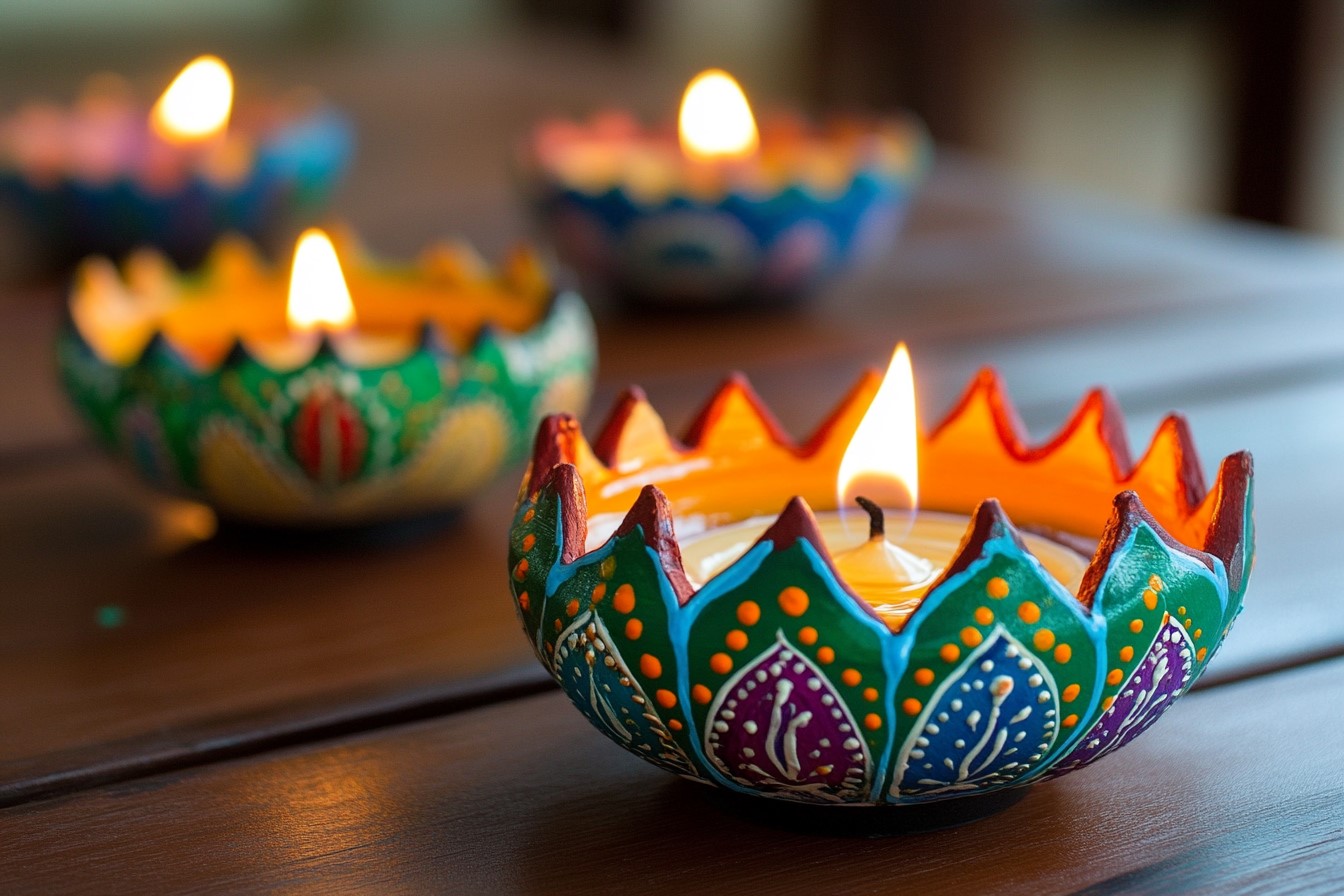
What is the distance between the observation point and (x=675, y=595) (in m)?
0.38

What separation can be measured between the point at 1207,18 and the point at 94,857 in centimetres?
439

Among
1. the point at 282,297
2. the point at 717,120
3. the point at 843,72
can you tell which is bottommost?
the point at 282,297

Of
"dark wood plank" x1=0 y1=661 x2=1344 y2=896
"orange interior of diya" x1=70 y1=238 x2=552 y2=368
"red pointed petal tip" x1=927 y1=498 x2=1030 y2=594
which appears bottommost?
"dark wood plank" x1=0 y1=661 x2=1344 y2=896

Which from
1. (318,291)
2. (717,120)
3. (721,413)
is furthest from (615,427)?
(717,120)

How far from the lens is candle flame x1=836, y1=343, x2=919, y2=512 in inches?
18.2

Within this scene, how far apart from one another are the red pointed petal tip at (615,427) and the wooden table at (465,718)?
77 mm

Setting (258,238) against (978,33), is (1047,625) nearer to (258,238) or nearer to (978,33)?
(258,238)

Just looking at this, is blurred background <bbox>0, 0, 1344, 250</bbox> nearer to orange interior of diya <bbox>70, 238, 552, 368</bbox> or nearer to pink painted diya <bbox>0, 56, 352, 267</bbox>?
pink painted diya <bbox>0, 56, 352, 267</bbox>

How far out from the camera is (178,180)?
107cm

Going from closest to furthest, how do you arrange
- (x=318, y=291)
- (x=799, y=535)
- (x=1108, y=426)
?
(x=799, y=535) → (x=1108, y=426) → (x=318, y=291)

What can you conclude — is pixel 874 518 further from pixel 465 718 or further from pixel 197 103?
pixel 197 103

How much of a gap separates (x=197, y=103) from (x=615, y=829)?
2.60ft

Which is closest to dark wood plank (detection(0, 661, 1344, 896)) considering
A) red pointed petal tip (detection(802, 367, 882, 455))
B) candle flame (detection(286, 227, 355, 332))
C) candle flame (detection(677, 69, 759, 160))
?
red pointed petal tip (detection(802, 367, 882, 455))

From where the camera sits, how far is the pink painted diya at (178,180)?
3.51ft
